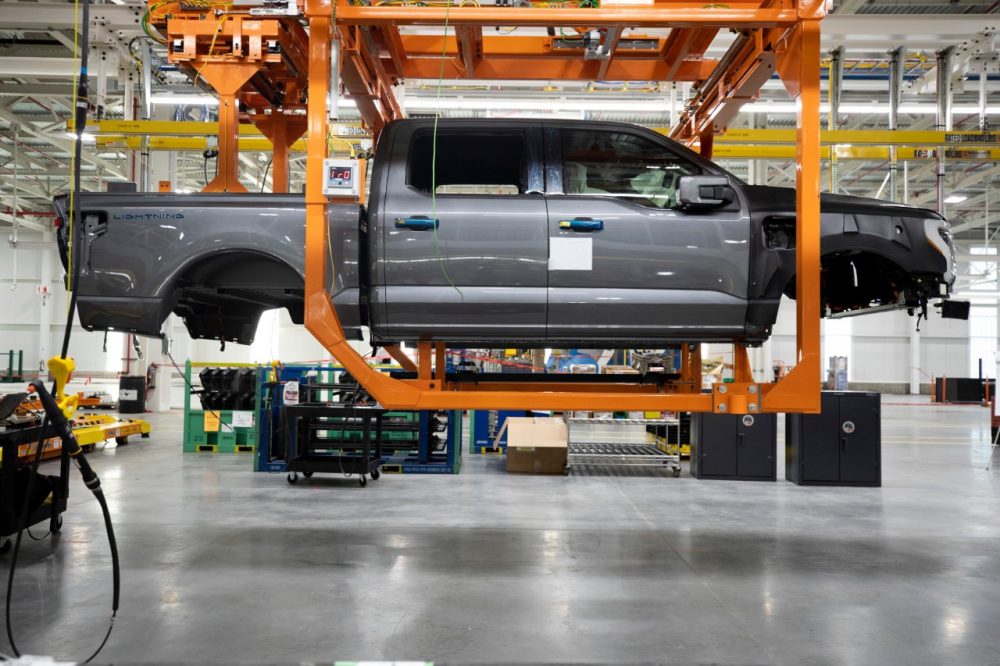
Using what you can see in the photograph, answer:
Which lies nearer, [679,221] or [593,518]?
[679,221]

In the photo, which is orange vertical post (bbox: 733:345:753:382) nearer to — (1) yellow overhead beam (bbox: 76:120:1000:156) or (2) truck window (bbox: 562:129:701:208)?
(2) truck window (bbox: 562:129:701:208)

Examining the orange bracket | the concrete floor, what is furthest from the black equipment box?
the orange bracket

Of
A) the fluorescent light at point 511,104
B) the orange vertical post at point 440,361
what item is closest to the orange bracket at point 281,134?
the orange vertical post at point 440,361

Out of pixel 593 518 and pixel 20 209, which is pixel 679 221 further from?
pixel 20 209

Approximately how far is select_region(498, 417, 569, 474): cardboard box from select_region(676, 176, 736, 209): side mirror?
489 centimetres

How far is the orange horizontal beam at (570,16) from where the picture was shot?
297cm

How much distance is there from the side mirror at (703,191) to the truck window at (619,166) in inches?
10.1

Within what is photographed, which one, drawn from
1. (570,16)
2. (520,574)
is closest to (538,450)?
(520,574)

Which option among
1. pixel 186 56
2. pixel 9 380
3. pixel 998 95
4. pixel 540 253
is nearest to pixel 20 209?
pixel 9 380

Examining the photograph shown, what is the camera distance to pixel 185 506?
18.5 feet

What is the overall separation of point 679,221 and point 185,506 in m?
4.78

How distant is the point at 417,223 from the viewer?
3145mm

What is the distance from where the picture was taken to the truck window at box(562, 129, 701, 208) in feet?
11.2

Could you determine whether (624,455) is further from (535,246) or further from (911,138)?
(535,246)
